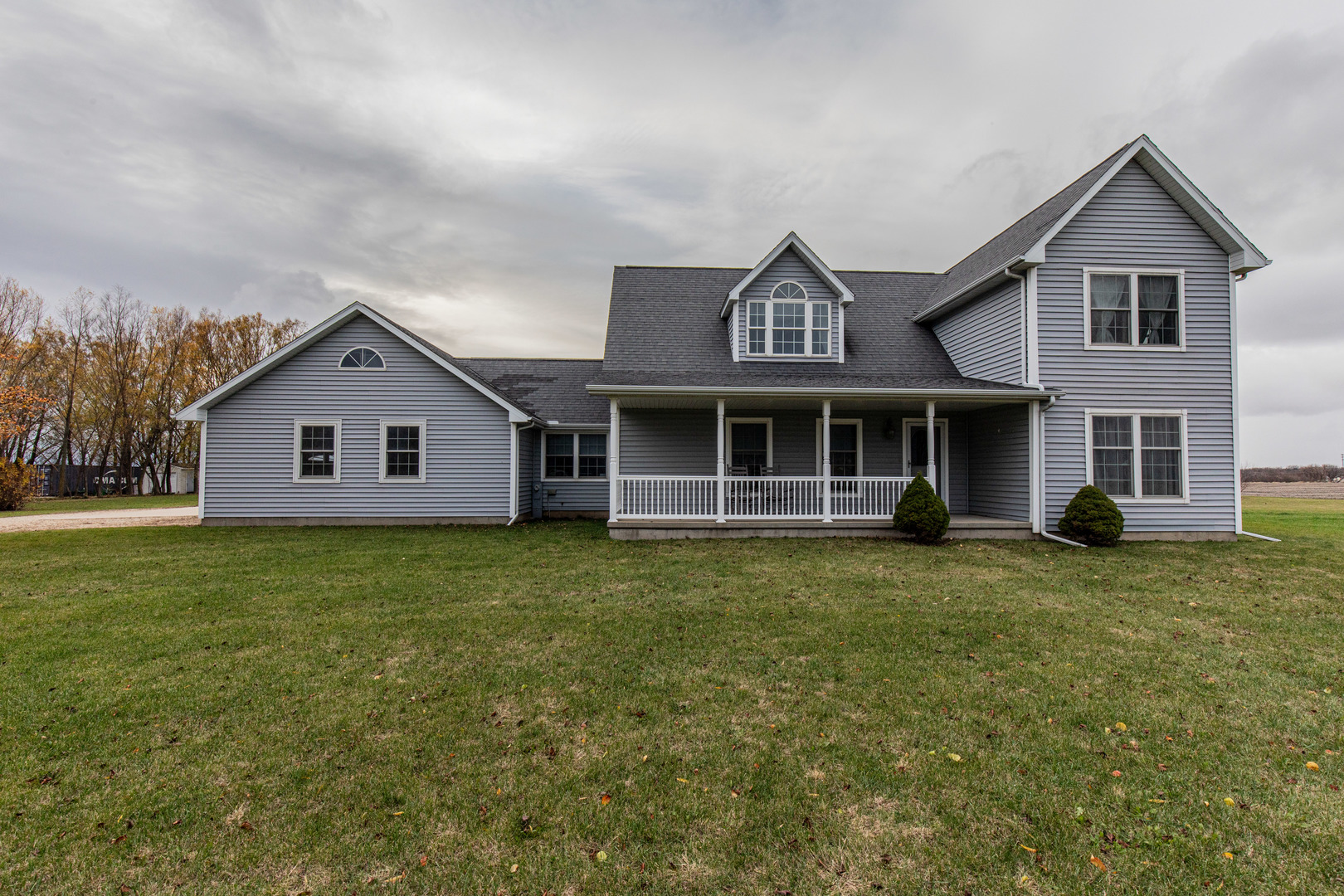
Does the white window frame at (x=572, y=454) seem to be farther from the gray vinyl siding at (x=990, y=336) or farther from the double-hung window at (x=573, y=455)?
the gray vinyl siding at (x=990, y=336)

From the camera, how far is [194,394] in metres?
32.8

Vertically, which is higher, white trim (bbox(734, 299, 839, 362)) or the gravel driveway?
white trim (bbox(734, 299, 839, 362))

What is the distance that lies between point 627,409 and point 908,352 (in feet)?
24.7

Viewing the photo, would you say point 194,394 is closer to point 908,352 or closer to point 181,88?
point 181,88

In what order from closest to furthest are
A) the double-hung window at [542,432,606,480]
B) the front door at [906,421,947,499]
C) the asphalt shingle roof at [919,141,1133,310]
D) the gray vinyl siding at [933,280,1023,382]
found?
the asphalt shingle roof at [919,141,1133,310], the gray vinyl siding at [933,280,1023,382], the front door at [906,421,947,499], the double-hung window at [542,432,606,480]

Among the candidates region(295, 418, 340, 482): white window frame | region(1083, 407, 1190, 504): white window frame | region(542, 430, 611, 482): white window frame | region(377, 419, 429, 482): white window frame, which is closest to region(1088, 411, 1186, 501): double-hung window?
region(1083, 407, 1190, 504): white window frame

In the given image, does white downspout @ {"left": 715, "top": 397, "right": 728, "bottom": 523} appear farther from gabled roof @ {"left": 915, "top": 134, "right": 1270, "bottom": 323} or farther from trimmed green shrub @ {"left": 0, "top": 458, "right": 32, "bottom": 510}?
trimmed green shrub @ {"left": 0, "top": 458, "right": 32, "bottom": 510}

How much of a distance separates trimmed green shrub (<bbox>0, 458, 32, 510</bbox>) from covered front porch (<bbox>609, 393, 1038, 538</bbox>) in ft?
79.1

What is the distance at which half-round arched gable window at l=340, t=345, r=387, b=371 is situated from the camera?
1463 centimetres

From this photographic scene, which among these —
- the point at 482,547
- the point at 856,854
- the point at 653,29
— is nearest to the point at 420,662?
the point at 856,854

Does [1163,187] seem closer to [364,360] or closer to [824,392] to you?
[824,392]

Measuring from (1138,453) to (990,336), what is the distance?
153 inches

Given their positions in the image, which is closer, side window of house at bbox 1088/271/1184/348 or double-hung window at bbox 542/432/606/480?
side window of house at bbox 1088/271/1184/348

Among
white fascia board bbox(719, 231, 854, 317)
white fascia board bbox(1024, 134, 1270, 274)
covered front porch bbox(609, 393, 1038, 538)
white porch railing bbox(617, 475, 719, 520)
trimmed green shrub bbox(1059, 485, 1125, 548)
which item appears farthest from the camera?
white fascia board bbox(719, 231, 854, 317)
